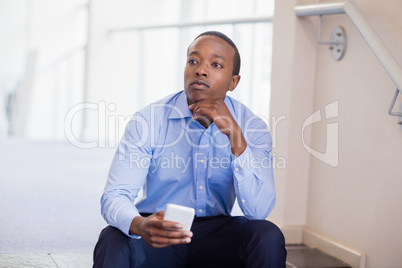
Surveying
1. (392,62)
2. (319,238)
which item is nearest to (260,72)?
(319,238)

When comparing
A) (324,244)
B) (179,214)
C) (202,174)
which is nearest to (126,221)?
(179,214)

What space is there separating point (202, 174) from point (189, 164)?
50 millimetres

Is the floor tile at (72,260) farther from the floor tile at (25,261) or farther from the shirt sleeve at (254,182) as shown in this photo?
the shirt sleeve at (254,182)

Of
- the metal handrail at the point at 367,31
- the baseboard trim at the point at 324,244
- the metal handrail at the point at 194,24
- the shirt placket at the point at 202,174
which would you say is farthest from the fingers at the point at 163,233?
the metal handrail at the point at 194,24

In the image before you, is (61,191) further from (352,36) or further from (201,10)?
(201,10)

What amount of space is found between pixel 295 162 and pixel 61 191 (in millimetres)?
1578

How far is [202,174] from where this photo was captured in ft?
5.50

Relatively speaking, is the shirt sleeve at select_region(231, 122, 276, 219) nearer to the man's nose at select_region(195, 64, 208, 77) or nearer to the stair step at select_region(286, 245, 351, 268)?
the man's nose at select_region(195, 64, 208, 77)

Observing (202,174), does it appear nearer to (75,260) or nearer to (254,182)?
(254,182)

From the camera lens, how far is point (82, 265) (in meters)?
1.95

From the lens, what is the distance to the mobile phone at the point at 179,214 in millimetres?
1304

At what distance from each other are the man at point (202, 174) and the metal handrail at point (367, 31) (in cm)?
40

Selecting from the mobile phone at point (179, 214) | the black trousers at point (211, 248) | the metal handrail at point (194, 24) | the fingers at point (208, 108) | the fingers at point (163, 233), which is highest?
the metal handrail at point (194, 24)

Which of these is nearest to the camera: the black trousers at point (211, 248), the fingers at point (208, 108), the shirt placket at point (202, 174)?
the black trousers at point (211, 248)
